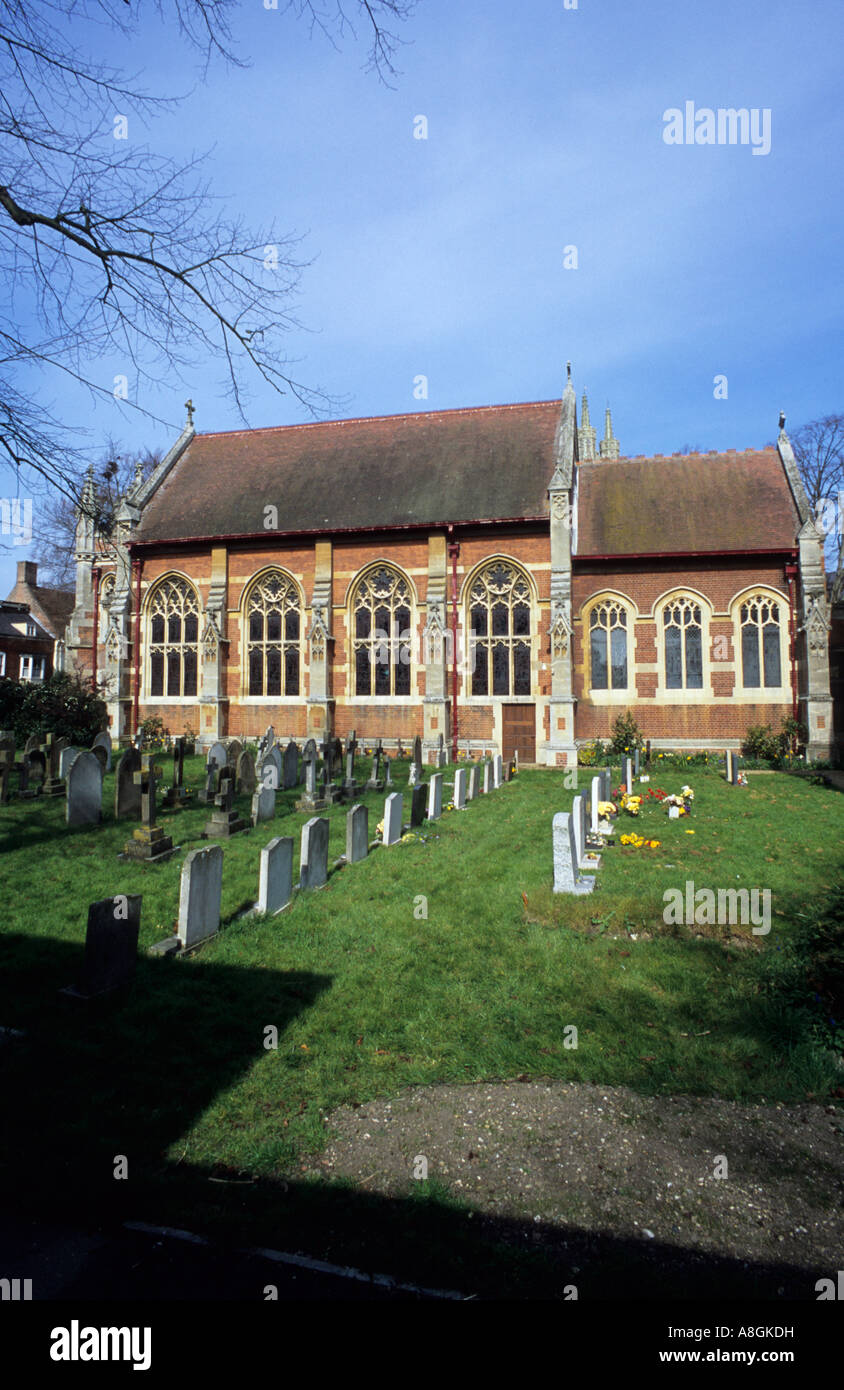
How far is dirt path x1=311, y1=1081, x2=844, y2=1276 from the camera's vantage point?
2.94 metres

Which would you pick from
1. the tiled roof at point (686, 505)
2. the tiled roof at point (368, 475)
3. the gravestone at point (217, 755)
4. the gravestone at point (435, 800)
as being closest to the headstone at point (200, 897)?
the gravestone at point (435, 800)

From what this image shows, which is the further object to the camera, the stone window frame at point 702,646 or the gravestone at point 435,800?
the stone window frame at point 702,646

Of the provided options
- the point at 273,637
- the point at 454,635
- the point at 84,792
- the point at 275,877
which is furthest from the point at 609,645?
the point at 275,877

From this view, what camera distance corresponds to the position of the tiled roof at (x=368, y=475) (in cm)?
2011

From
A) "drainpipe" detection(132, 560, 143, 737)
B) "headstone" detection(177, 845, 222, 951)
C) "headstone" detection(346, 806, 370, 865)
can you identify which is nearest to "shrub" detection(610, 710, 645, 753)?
"headstone" detection(346, 806, 370, 865)

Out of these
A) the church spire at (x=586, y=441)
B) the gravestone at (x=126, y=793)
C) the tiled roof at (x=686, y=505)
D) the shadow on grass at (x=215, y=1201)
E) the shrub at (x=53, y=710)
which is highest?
the church spire at (x=586, y=441)

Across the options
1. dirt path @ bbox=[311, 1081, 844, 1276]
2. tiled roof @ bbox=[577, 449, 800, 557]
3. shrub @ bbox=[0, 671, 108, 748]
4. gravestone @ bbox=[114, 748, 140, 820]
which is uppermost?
tiled roof @ bbox=[577, 449, 800, 557]

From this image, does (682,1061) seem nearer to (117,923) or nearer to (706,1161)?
(706,1161)

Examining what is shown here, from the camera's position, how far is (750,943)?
6023mm

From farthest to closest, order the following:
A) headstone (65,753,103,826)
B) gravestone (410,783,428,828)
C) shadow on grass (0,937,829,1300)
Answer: gravestone (410,783,428,828) < headstone (65,753,103,826) < shadow on grass (0,937,829,1300)

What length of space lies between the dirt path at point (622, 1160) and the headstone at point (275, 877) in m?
3.13

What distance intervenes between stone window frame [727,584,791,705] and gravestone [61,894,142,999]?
18087mm

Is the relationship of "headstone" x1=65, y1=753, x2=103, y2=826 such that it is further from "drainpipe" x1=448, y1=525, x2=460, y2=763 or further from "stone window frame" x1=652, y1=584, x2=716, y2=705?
"stone window frame" x1=652, y1=584, x2=716, y2=705

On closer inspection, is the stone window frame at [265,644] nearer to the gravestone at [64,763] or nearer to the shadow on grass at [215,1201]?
the gravestone at [64,763]
